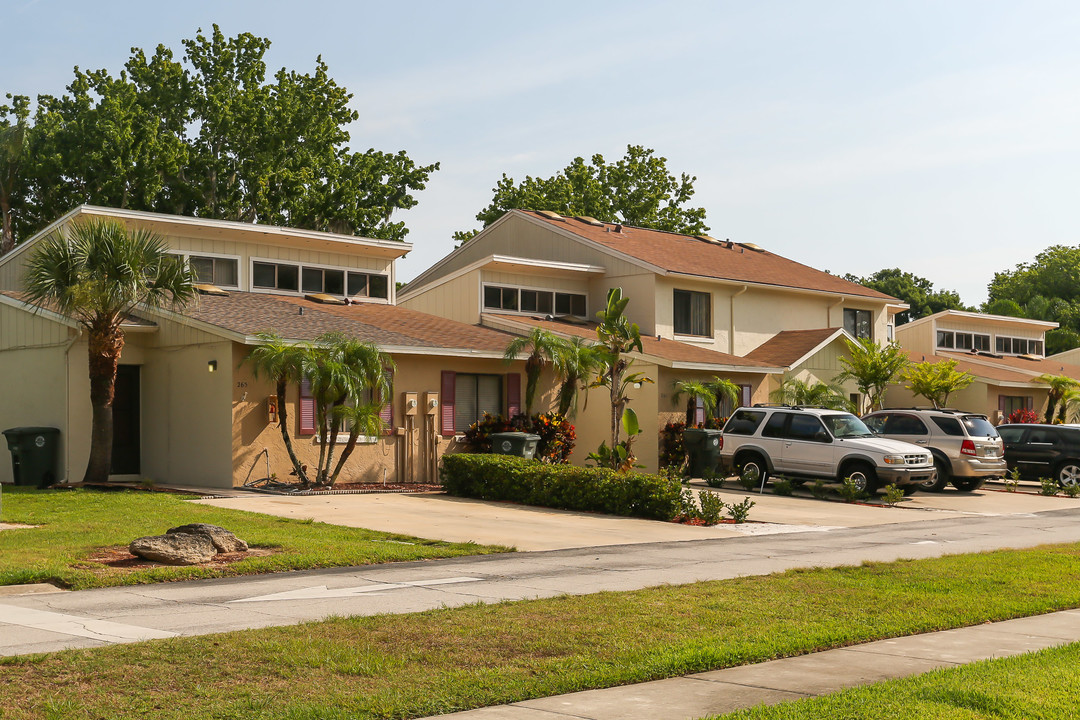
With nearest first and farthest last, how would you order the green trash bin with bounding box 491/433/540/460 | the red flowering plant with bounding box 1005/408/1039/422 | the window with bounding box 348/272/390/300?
the green trash bin with bounding box 491/433/540/460 → the window with bounding box 348/272/390/300 → the red flowering plant with bounding box 1005/408/1039/422

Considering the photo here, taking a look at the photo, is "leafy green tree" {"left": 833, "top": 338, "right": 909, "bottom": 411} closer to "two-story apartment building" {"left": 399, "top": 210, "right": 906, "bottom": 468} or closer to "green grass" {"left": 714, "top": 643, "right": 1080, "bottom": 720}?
"two-story apartment building" {"left": 399, "top": 210, "right": 906, "bottom": 468}

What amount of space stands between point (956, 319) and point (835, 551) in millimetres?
36117

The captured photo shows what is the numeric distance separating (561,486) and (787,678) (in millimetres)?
12559

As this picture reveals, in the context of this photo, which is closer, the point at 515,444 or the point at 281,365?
the point at 281,365

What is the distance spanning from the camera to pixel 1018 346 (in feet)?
171

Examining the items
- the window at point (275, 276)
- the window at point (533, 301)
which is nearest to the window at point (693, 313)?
the window at point (533, 301)

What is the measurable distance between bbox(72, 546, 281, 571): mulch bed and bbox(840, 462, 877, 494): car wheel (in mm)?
13870

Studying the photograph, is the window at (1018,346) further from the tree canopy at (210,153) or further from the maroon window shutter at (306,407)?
the maroon window shutter at (306,407)

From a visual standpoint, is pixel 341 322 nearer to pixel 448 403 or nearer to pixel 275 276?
pixel 448 403

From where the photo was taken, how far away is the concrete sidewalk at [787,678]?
6.39m

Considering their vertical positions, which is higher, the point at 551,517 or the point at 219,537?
the point at 219,537

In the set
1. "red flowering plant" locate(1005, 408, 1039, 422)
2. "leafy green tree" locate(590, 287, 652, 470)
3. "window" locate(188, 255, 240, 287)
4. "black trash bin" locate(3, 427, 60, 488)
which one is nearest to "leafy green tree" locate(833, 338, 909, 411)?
"red flowering plant" locate(1005, 408, 1039, 422)

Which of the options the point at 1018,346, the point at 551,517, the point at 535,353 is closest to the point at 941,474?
the point at 535,353

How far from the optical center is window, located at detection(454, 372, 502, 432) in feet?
81.9
